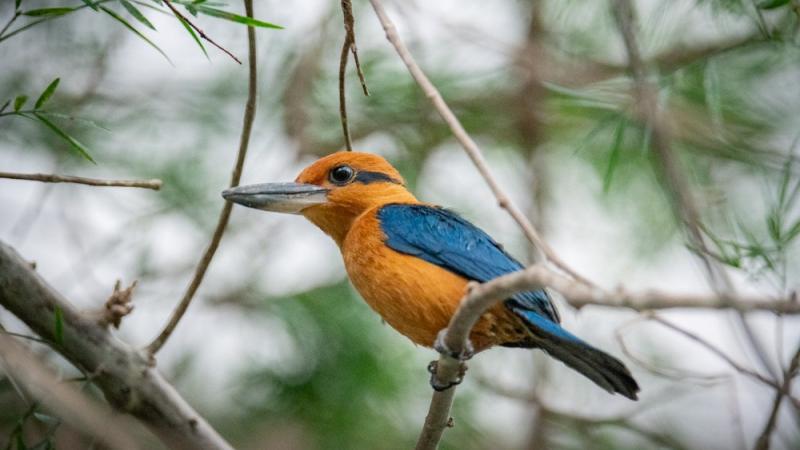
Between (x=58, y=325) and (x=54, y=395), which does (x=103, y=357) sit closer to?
(x=58, y=325)

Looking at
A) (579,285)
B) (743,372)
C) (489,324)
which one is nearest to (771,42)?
(489,324)

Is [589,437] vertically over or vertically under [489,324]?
over

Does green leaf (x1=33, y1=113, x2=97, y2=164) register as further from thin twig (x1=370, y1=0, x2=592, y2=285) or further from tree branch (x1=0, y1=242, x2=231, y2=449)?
thin twig (x1=370, y1=0, x2=592, y2=285)

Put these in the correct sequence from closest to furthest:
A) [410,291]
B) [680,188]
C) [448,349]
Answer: [680,188]
[448,349]
[410,291]

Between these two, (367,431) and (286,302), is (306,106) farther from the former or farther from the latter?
(367,431)

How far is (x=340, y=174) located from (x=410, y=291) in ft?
2.78

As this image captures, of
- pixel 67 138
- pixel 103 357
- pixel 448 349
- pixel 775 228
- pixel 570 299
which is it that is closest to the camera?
pixel 570 299

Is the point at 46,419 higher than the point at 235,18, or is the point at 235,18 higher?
the point at 235,18

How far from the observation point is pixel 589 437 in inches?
215

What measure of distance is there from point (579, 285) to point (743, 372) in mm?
676

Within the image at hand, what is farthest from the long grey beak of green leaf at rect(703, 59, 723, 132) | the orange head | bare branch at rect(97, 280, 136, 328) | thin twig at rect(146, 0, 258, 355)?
green leaf at rect(703, 59, 723, 132)

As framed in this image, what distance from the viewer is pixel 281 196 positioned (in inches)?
156

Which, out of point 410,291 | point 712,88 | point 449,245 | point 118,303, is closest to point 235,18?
point 118,303

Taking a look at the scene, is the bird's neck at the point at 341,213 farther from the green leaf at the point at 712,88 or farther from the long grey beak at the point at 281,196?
the green leaf at the point at 712,88
